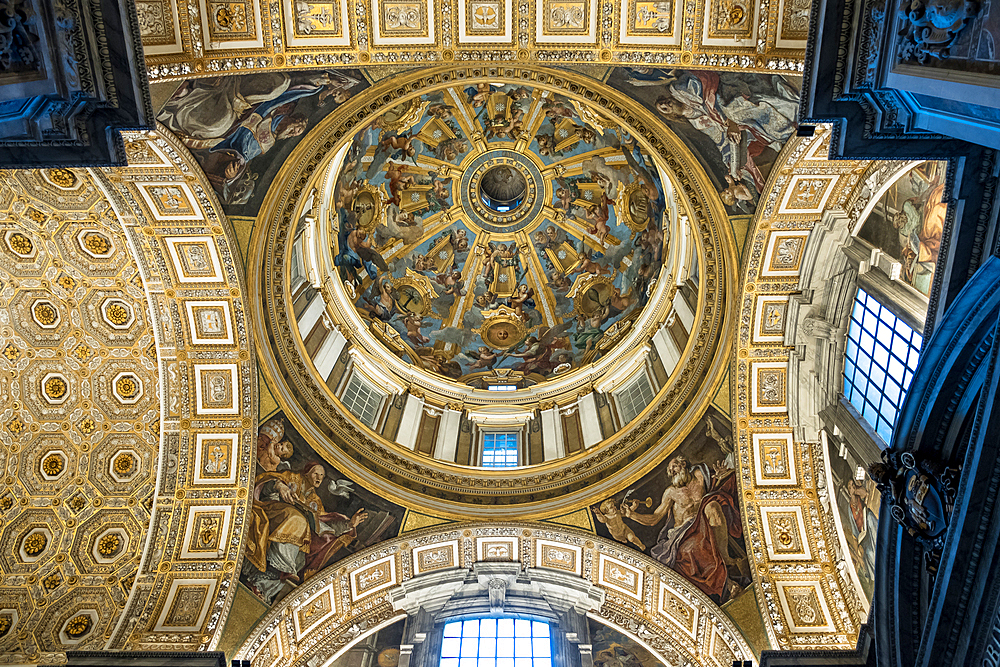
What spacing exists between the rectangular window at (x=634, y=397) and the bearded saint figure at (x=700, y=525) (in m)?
2.33

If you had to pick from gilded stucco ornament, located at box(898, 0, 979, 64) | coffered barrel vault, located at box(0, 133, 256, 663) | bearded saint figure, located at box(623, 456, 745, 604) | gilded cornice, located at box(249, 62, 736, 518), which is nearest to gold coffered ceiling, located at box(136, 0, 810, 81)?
Answer: gilded cornice, located at box(249, 62, 736, 518)

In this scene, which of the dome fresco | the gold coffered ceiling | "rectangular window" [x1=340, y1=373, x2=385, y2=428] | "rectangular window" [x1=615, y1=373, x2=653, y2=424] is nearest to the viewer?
the gold coffered ceiling

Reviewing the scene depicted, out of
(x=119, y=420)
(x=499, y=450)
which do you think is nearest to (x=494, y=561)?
(x=499, y=450)

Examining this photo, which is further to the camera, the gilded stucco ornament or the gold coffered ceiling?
the gold coffered ceiling

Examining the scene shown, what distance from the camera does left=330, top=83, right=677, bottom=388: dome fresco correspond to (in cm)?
2256

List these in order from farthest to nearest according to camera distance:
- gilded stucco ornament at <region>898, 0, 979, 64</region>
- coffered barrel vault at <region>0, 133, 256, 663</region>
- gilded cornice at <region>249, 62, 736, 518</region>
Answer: coffered barrel vault at <region>0, 133, 256, 663</region> < gilded cornice at <region>249, 62, 736, 518</region> < gilded stucco ornament at <region>898, 0, 979, 64</region>

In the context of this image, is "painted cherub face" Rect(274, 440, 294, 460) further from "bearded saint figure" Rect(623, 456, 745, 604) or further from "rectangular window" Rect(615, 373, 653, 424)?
"rectangular window" Rect(615, 373, 653, 424)

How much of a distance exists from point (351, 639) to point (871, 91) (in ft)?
55.3

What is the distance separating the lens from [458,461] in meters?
20.6

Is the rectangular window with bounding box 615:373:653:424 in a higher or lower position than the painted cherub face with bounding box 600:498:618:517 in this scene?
higher

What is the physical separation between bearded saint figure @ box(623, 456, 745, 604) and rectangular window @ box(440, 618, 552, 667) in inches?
158

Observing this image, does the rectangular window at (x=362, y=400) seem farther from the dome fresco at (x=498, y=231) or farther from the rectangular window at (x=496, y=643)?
the rectangular window at (x=496, y=643)

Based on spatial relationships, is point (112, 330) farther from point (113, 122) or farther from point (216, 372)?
point (113, 122)

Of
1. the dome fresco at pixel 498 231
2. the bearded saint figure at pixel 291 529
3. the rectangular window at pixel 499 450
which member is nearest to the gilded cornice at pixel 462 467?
the bearded saint figure at pixel 291 529
